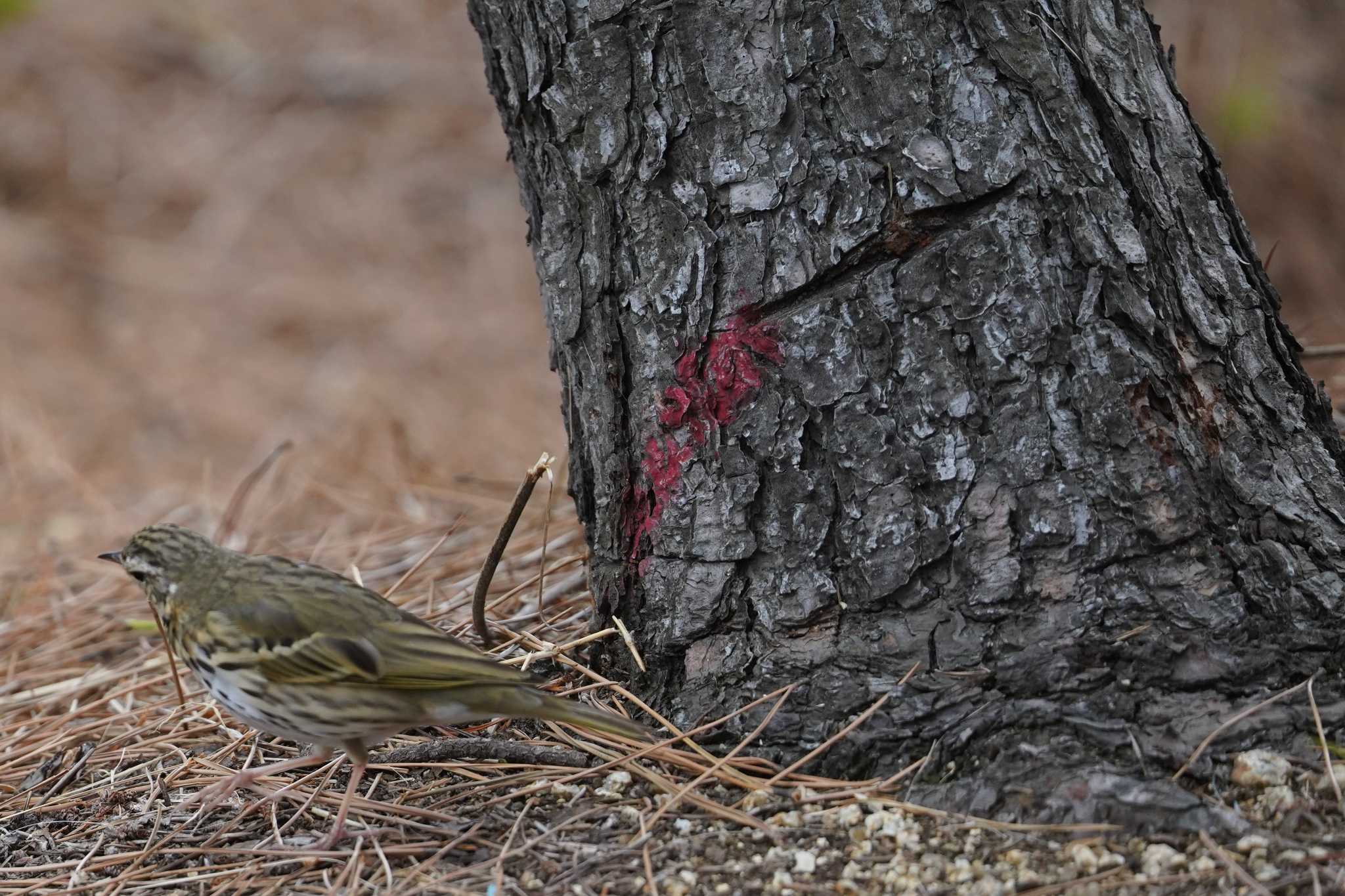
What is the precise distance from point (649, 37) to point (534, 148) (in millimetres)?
429

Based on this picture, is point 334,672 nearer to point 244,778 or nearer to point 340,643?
point 340,643

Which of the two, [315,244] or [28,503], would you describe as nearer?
[28,503]

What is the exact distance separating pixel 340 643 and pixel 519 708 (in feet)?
1.52

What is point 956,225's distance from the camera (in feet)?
9.50

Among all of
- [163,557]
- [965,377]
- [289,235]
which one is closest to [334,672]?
[163,557]

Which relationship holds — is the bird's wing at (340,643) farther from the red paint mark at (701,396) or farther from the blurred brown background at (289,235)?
the blurred brown background at (289,235)

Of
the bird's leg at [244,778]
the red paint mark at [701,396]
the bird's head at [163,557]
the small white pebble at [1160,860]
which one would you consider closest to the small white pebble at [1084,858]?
the small white pebble at [1160,860]

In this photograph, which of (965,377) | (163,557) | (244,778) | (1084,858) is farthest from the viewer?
(163,557)

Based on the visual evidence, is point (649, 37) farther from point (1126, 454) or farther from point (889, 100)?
point (1126, 454)

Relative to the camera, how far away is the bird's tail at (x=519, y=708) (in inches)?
117

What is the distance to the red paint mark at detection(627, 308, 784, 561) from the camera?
3.06 meters

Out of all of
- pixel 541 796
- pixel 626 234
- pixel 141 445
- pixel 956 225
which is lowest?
pixel 541 796

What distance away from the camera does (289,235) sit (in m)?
9.88

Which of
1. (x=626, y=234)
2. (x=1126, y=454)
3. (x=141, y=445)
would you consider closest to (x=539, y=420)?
(x=141, y=445)
